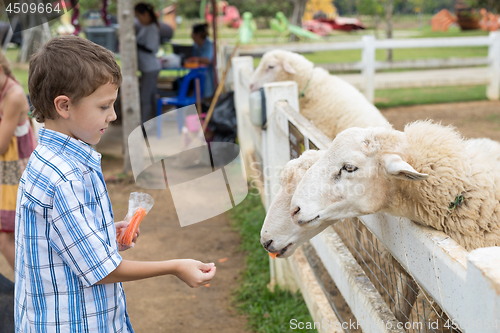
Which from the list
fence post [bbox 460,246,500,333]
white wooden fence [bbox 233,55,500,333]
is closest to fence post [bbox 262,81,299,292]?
white wooden fence [bbox 233,55,500,333]

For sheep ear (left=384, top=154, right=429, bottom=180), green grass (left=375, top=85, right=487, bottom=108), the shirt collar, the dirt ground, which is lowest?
the dirt ground

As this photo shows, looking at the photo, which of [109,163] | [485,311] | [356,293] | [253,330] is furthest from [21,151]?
[109,163]

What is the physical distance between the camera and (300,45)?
9547mm

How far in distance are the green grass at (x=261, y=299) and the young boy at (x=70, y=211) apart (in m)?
1.80

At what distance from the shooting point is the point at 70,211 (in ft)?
4.13

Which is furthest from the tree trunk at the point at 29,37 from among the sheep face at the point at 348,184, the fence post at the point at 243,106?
the sheep face at the point at 348,184

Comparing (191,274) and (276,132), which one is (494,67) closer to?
(276,132)

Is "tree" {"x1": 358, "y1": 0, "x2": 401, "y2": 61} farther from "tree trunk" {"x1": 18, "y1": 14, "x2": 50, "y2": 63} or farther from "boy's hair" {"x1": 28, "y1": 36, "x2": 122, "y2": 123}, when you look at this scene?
"boy's hair" {"x1": 28, "y1": 36, "x2": 122, "y2": 123}

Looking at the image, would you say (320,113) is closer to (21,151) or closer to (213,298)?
(213,298)

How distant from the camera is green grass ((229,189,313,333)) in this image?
3.05 meters

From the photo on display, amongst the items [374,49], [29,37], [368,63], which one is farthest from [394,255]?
[29,37]

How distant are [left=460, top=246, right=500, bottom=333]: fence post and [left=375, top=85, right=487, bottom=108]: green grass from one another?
9.23 meters

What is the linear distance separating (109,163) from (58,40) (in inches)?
230

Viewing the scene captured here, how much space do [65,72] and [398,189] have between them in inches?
46.7
